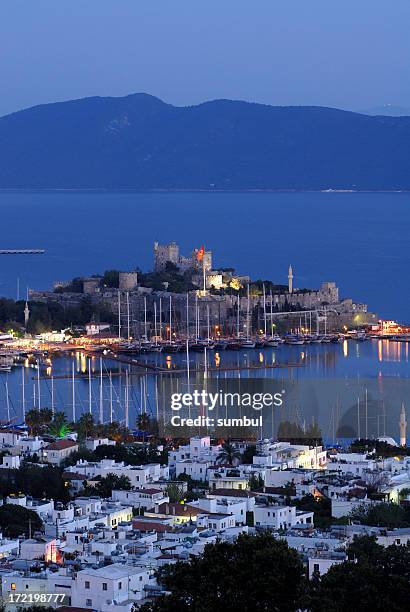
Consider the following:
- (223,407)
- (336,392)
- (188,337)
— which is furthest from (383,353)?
(223,407)

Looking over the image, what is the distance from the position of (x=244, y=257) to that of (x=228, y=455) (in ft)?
139

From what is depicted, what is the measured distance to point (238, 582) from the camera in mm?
9172

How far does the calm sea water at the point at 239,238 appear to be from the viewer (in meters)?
53.2

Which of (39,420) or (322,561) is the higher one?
(39,420)

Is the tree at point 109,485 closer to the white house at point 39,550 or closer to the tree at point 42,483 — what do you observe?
the tree at point 42,483

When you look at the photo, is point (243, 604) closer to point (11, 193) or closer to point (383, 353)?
point (383, 353)

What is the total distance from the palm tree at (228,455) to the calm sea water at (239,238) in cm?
2423

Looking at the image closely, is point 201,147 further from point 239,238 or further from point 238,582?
point 238,582

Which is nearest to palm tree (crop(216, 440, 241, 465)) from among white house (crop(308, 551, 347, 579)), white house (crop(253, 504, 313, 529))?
white house (crop(253, 504, 313, 529))

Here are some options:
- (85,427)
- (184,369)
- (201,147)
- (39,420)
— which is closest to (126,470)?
(85,427)

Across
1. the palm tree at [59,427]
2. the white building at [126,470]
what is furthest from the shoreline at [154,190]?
the white building at [126,470]

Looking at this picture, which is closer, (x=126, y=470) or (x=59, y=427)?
(x=126, y=470)

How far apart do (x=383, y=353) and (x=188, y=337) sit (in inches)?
180

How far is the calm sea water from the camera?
53.2m
